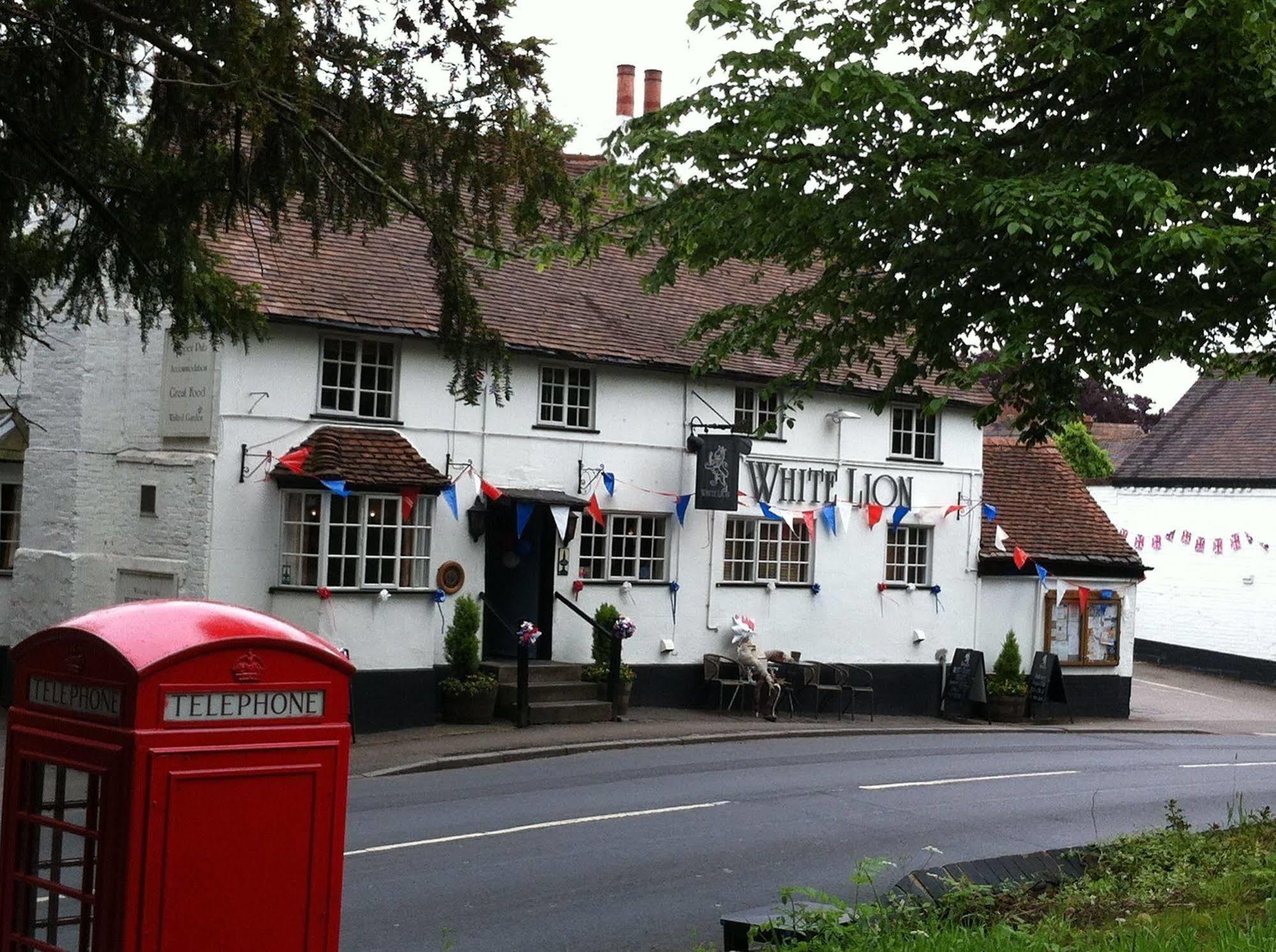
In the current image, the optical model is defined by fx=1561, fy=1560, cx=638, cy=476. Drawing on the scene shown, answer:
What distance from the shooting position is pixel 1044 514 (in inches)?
1201

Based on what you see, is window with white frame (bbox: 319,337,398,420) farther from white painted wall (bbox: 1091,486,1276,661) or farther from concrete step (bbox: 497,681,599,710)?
white painted wall (bbox: 1091,486,1276,661)

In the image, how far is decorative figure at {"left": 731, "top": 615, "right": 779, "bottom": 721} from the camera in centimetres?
2477

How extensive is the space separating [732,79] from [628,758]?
955 centimetres

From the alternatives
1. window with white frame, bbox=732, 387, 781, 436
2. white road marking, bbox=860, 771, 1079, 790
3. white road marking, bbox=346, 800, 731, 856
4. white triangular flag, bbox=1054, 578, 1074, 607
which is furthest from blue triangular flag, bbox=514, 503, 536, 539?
white triangular flag, bbox=1054, 578, 1074, 607

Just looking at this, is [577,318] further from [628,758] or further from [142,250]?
[142,250]

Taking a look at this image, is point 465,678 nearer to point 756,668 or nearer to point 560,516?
point 560,516

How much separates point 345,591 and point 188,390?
3.34 m

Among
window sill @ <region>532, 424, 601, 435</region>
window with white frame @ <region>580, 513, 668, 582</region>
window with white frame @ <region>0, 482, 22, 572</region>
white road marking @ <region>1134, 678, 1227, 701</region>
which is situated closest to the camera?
window sill @ <region>532, 424, 601, 435</region>

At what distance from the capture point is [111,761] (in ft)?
15.8

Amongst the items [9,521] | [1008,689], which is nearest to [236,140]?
[9,521]

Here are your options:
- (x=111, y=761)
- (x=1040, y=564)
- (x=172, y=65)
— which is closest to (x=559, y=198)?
(x=172, y=65)

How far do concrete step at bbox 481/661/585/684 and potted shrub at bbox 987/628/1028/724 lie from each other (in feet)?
28.0

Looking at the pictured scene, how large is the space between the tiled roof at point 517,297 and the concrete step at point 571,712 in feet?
16.6

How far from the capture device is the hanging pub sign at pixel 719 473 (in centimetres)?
2405
